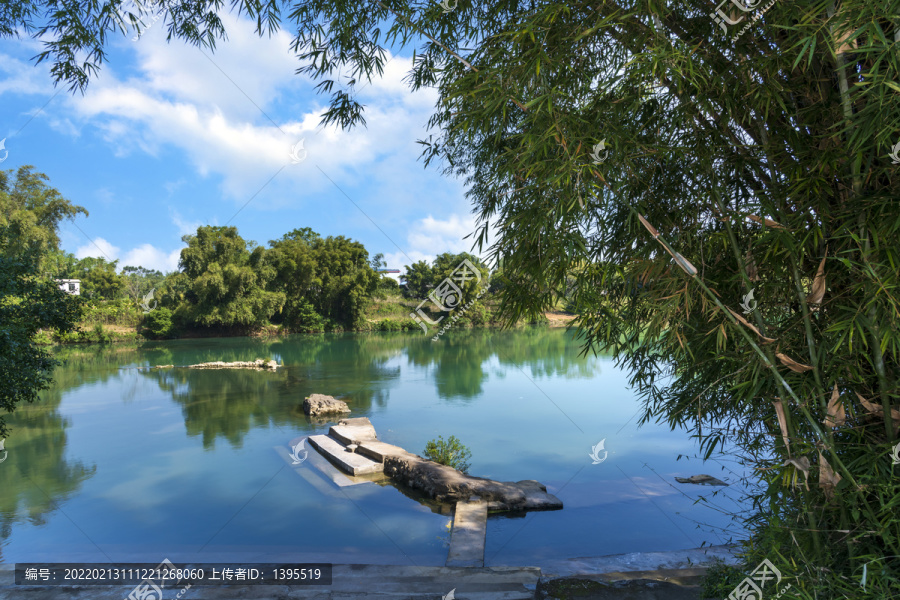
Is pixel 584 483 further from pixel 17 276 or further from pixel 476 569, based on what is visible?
pixel 17 276

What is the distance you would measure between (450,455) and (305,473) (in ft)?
5.56

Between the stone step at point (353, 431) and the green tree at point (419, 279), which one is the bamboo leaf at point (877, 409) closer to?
the stone step at point (353, 431)

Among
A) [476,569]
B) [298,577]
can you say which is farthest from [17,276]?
[476,569]

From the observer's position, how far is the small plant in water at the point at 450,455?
20.7 ft

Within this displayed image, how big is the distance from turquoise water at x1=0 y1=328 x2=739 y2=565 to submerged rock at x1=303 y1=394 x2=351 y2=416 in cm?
27

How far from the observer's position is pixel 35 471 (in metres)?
6.43

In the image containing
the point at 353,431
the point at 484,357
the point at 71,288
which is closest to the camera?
the point at 353,431

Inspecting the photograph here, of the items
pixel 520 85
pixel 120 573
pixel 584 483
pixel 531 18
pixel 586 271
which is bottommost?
pixel 584 483

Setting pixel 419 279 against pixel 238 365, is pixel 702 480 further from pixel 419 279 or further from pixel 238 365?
pixel 419 279

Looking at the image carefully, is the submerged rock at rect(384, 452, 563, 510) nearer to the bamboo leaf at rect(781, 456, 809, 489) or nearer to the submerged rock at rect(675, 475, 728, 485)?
the submerged rock at rect(675, 475, 728, 485)

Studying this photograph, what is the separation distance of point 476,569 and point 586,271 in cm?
172

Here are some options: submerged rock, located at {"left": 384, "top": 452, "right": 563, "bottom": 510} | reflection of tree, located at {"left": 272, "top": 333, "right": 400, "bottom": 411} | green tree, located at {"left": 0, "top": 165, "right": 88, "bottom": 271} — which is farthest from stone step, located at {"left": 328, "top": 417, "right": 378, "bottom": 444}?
green tree, located at {"left": 0, "top": 165, "right": 88, "bottom": 271}

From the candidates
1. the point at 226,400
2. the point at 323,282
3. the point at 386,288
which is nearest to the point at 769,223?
the point at 226,400

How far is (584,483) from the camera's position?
230 inches
